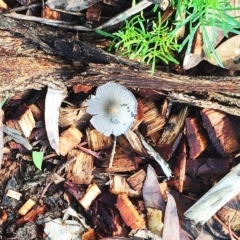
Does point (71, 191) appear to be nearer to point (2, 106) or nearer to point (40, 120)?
point (40, 120)

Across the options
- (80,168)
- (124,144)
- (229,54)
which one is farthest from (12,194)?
(229,54)

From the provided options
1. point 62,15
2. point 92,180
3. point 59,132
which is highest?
point 62,15

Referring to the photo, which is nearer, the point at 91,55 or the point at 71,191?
the point at 91,55

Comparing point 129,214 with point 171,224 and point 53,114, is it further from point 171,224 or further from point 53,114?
point 53,114

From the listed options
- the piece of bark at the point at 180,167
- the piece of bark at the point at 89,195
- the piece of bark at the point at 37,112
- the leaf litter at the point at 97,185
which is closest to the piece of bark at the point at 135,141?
the leaf litter at the point at 97,185

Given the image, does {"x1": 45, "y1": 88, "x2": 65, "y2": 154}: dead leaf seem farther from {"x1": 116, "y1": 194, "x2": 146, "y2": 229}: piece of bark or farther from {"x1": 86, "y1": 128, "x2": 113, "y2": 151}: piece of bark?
{"x1": 116, "y1": 194, "x2": 146, "y2": 229}: piece of bark

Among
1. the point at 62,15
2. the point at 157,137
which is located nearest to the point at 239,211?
the point at 157,137
